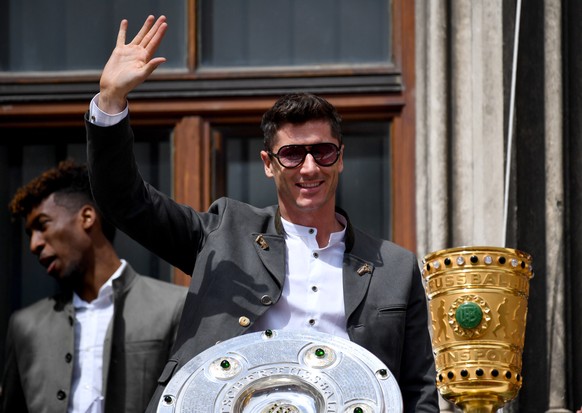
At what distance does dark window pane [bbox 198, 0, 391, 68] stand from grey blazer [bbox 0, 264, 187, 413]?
1.04 m

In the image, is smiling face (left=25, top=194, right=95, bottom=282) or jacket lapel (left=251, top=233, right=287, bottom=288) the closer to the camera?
jacket lapel (left=251, top=233, right=287, bottom=288)

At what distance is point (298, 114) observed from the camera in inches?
251

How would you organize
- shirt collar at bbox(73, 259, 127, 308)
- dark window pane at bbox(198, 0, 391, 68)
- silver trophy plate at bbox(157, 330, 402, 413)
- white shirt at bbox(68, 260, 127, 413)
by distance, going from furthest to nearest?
dark window pane at bbox(198, 0, 391, 68)
shirt collar at bbox(73, 259, 127, 308)
white shirt at bbox(68, 260, 127, 413)
silver trophy plate at bbox(157, 330, 402, 413)

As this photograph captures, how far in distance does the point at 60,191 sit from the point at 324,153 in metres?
1.98

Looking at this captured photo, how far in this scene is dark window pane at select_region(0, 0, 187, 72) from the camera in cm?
Answer: 824

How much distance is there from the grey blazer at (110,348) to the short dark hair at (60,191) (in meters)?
0.38

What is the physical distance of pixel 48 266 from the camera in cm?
788

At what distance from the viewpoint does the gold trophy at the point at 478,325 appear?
5.92m

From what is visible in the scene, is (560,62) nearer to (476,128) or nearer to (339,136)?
(476,128)

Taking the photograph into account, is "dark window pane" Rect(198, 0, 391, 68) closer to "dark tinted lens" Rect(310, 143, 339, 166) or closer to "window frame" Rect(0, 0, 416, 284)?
"window frame" Rect(0, 0, 416, 284)

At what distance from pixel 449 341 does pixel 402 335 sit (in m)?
0.38

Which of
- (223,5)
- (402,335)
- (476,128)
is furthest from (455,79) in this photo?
(402,335)

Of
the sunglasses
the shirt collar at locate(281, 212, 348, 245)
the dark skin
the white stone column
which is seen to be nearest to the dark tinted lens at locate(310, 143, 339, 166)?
the sunglasses

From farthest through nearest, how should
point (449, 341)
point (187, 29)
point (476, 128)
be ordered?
1. point (187, 29)
2. point (476, 128)
3. point (449, 341)
